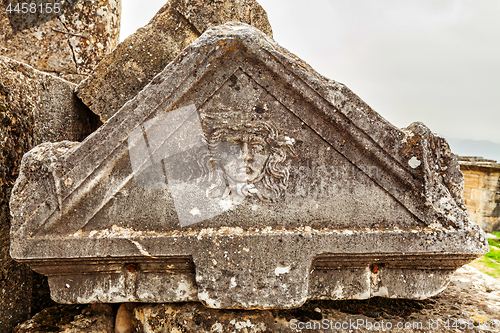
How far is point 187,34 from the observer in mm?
2424

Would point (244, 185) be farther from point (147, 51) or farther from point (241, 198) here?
point (147, 51)

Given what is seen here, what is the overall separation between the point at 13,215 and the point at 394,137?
2194mm

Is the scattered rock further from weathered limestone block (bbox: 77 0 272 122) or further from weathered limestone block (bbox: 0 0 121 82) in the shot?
weathered limestone block (bbox: 0 0 121 82)

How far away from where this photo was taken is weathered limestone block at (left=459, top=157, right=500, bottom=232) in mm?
7250

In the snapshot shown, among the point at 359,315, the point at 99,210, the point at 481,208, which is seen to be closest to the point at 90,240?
the point at 99,210

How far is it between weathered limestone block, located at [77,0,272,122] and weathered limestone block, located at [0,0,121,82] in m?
0.58

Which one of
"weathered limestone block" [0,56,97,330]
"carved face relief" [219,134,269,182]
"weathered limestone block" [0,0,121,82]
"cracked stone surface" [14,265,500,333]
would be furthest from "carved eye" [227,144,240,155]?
"weathered limestone block" [0,0,121,82]

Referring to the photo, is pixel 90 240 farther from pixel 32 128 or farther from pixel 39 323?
pixel 32 128

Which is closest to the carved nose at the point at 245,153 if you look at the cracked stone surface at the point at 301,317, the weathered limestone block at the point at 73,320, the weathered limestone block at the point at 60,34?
the cracked stone surface at the point at 301,317

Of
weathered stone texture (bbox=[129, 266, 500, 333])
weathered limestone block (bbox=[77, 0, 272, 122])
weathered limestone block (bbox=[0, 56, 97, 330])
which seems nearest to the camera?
weathered stone texture (bbox=[129, 266, 500, 333])

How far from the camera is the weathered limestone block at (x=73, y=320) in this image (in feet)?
6.01

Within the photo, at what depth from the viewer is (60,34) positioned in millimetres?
2633

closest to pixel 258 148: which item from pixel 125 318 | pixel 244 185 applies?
pixel 244 185

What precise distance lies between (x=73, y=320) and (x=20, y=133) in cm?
133
